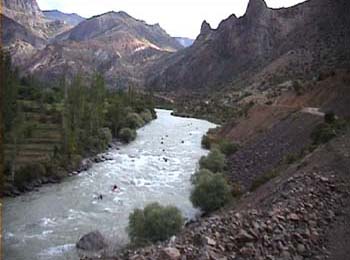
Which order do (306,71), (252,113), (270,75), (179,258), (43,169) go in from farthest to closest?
(270,75), (306,71), (252,113), (43,169), (179,258)

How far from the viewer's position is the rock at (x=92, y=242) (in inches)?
931

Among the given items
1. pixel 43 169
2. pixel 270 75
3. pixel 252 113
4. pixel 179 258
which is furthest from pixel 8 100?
pixel 270 75

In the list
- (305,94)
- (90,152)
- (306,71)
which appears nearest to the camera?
(90,152)

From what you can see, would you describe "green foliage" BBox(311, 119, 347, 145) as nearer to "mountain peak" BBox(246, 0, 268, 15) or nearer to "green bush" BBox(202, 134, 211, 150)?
"green bush" BBox(202, 134, 211, 150)

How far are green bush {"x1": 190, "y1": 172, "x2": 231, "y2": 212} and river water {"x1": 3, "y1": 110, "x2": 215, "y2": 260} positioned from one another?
131cm

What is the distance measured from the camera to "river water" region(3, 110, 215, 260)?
2528cm

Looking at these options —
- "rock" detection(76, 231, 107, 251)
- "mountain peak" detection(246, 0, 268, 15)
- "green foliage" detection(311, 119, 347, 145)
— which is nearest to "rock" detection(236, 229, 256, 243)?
"rock" detection(76, 231, 107, 251)

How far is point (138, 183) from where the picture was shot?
3938cm

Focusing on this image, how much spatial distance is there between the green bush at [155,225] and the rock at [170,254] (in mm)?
6873

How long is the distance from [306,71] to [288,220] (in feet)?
314

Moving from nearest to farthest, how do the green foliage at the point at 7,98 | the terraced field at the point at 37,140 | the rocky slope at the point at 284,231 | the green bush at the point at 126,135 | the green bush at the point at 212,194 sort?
1. the rocky slope at the point at 284,231
2. the green bush at the point at 212,194
3. the terraced field at the point at 37,140
4. the green foliage at the point at 7,98
5. the green bush at the point at 126,135

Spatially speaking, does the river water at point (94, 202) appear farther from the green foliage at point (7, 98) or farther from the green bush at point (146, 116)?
the green bush at point (146, 116)

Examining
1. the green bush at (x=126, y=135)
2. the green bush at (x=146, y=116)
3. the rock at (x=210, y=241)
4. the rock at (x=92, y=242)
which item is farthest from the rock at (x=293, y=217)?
the green bush at (x=146, y=116)

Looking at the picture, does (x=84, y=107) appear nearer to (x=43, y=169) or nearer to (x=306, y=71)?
(x=43, y=169)
